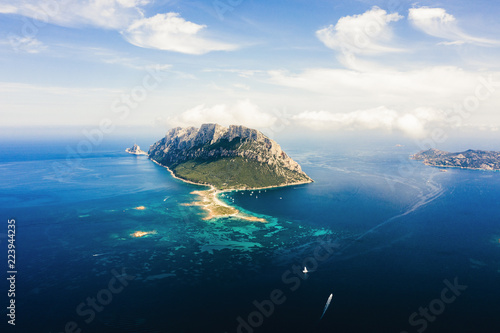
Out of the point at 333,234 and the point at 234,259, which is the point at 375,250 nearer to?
the point at 333,234

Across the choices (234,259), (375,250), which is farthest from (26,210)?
(375,250)

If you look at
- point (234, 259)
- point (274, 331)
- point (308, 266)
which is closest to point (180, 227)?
point (234, 259)

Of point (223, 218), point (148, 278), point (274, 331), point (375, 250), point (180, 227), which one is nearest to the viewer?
point (274, 331)

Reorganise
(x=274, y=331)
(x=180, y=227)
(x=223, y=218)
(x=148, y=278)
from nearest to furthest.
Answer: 1. (x=274, y=331)
2. (x=148, y=278)
3. (x=180, y=227)
4. (x=223, y=218)

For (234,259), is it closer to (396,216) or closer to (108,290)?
(108,290)

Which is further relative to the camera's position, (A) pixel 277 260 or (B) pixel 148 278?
(A) pixel 277 260

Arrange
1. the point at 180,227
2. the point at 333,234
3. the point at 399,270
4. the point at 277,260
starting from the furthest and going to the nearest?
the point at 180,227
the point at 333,234
the point at 277,260
the point at 399,270

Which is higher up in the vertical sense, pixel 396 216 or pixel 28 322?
pixel 396 216

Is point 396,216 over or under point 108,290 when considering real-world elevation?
over

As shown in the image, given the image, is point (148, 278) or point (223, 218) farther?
point (223, 218)
